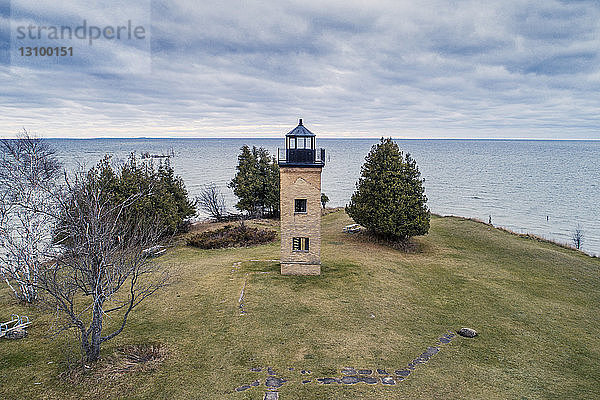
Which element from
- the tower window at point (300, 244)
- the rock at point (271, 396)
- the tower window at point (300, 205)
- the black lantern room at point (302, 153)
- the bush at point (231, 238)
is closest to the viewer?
the rock at point (271, 396)

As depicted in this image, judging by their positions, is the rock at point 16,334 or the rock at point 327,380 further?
the rock at point 16,334

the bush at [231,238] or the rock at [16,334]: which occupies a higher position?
the bush at [231,238]

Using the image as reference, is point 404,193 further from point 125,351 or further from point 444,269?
point 125,351

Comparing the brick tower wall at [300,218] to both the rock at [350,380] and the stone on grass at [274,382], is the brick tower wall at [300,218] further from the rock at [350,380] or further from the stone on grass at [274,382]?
the stone on grass at [274,382]

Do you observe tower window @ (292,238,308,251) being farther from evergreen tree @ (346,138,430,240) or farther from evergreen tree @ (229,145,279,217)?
evergreen tree @ (229,145,279,217)

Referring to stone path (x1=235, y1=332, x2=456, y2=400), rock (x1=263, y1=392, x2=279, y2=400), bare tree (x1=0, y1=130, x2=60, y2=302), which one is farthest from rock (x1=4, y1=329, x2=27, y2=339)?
rock (x1=263, y1=392, x2=279, y2=400)

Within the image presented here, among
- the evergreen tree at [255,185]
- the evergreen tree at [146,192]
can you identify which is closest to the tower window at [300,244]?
the evergreen tree at [146,192]
